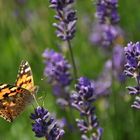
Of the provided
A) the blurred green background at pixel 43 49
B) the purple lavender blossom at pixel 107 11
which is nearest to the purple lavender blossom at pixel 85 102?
the purple lavender blossom at pixel 107 11

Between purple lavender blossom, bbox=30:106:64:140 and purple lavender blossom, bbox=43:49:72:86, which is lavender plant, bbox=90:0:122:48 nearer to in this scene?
purple lavender blossom, bbox=43:49:72:86

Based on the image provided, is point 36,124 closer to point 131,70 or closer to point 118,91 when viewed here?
point 131,70

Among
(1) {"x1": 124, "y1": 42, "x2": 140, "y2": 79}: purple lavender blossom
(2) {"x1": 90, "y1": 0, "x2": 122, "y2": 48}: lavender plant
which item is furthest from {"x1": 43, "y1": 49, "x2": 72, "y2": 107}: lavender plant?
(1) {"x1": 124, "y1": 42, "x2": 140, "y2": 79}: purple lavender blossom

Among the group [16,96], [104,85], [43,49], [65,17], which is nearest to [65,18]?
[65,17]

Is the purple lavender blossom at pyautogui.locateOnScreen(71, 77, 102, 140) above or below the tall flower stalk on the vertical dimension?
below

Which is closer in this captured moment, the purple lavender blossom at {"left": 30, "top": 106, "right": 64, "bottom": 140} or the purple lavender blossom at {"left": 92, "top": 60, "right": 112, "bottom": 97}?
the purple lavender blossom at {"left": 30, "top": 106, "right": 64, "bottom": 140}

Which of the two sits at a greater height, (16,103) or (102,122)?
(16,103)

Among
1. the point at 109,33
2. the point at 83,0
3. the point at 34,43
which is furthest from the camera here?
the point at 83,0

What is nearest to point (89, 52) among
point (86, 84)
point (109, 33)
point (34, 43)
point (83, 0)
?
point (34, 43)
